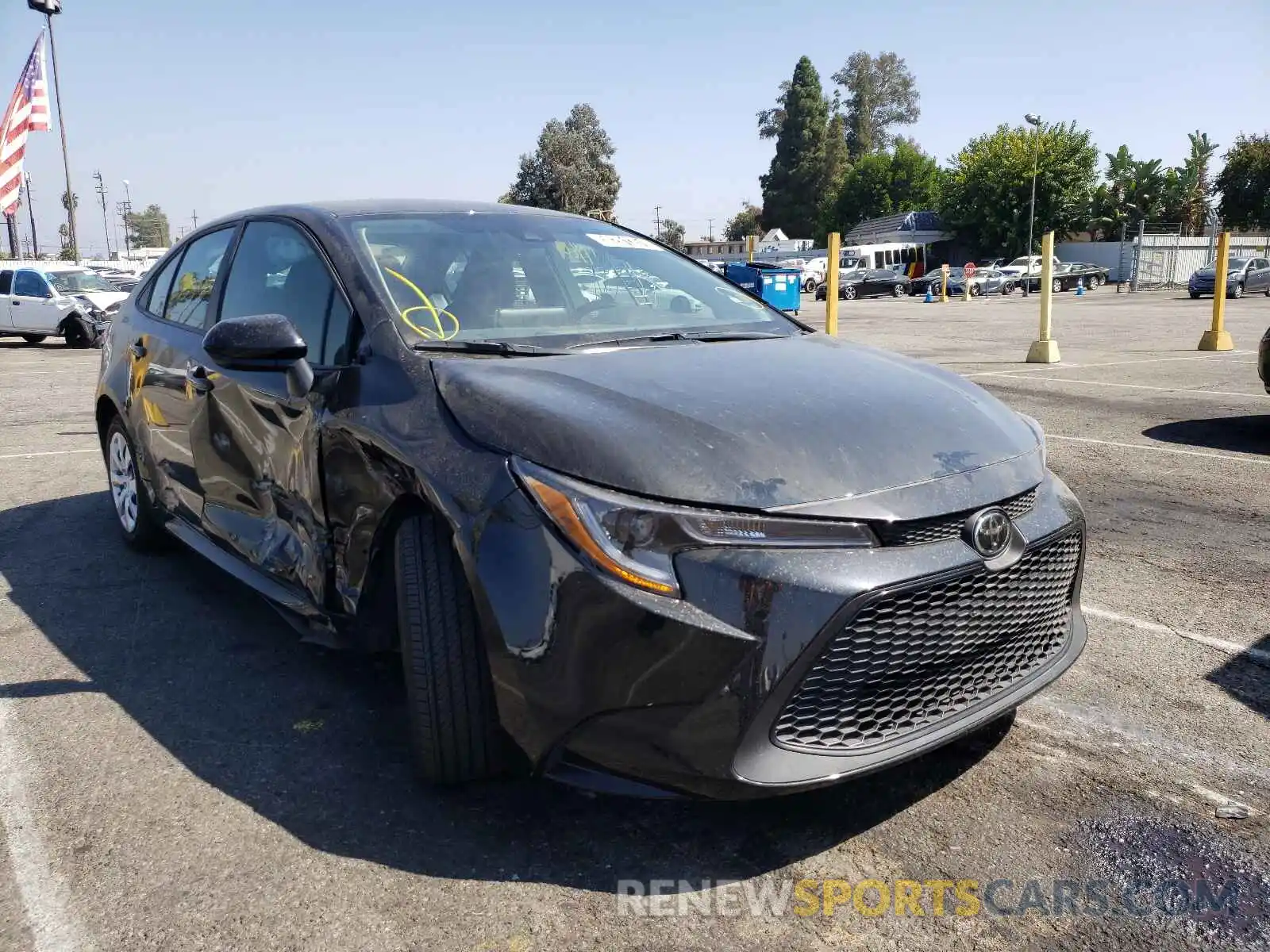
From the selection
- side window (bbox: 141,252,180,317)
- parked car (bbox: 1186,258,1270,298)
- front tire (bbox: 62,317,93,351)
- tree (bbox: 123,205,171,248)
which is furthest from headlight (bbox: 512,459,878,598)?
tree (bbox: 123,205,171,248)

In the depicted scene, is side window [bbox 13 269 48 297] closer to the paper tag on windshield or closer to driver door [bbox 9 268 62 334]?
driver door [bbox 9 268 62 334]

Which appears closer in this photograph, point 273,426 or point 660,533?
point 660,533

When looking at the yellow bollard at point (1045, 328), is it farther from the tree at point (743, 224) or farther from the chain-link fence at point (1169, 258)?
the tree at point (743, 224)

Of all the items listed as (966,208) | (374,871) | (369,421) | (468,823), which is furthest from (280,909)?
(966,208)

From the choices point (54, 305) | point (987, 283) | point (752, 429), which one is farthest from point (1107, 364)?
point (987, 283)

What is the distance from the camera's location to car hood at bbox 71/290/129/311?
768 inches

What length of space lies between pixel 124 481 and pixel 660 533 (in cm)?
372

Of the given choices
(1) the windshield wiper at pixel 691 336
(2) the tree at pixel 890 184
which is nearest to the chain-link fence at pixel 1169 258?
(2) the tree at pixel 890 184

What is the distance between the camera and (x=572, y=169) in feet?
226

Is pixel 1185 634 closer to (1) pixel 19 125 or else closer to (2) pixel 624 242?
(2) pixel 624 242

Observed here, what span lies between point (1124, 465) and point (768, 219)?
82.7 metres

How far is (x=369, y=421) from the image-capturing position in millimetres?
2662

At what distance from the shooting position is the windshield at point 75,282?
779 inches

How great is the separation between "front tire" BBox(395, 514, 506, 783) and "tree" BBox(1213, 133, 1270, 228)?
224ft
